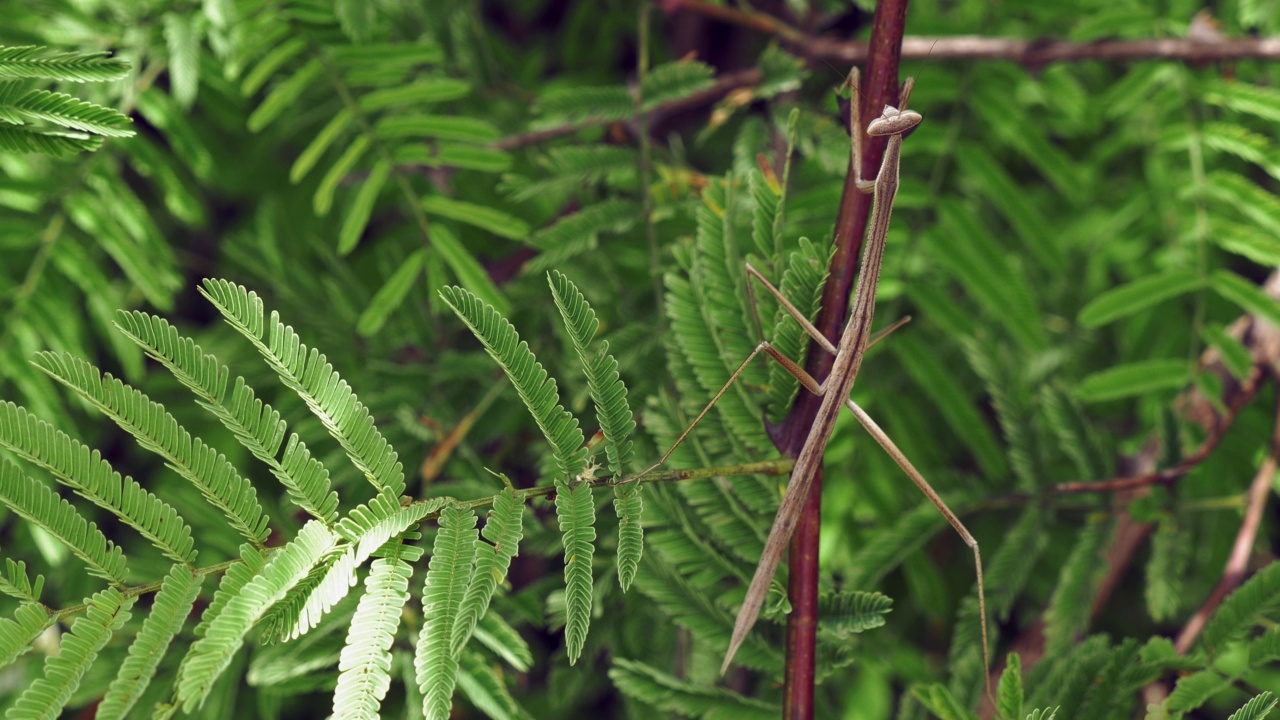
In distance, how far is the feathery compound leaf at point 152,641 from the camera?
0.84 metres

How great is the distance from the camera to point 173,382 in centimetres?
200

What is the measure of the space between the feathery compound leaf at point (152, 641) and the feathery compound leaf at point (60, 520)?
0.22 ft

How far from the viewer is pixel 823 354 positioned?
108cm

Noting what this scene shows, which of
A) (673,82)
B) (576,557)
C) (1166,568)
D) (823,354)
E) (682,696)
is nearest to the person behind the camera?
(576,557)

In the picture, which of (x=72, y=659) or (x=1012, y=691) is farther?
(x=1012, y=691)

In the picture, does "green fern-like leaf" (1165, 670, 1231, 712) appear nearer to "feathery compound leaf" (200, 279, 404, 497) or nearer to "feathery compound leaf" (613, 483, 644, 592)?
"feathery compound leaf" (613, 483, 644, 592)

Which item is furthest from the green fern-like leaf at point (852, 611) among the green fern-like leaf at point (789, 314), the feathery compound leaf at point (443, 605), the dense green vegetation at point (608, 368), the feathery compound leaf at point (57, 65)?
the feathery compound leaf at point (57, 65)

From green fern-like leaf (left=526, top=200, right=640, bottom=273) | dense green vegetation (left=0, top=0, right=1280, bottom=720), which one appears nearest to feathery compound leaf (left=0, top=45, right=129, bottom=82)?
dense green vegetation (left=0, top=0, right=1280, bottom=720)

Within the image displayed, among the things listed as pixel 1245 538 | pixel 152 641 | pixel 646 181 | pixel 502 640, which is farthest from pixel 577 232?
pixel 1245 538

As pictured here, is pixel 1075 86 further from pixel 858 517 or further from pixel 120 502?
pixel 120 502

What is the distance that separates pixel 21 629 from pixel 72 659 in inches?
2.6

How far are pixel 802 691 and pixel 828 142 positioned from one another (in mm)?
994

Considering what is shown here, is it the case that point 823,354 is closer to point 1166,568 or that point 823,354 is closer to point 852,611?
point 852,611

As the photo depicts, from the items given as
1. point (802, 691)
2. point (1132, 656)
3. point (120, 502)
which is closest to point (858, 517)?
point (1132, 656)
